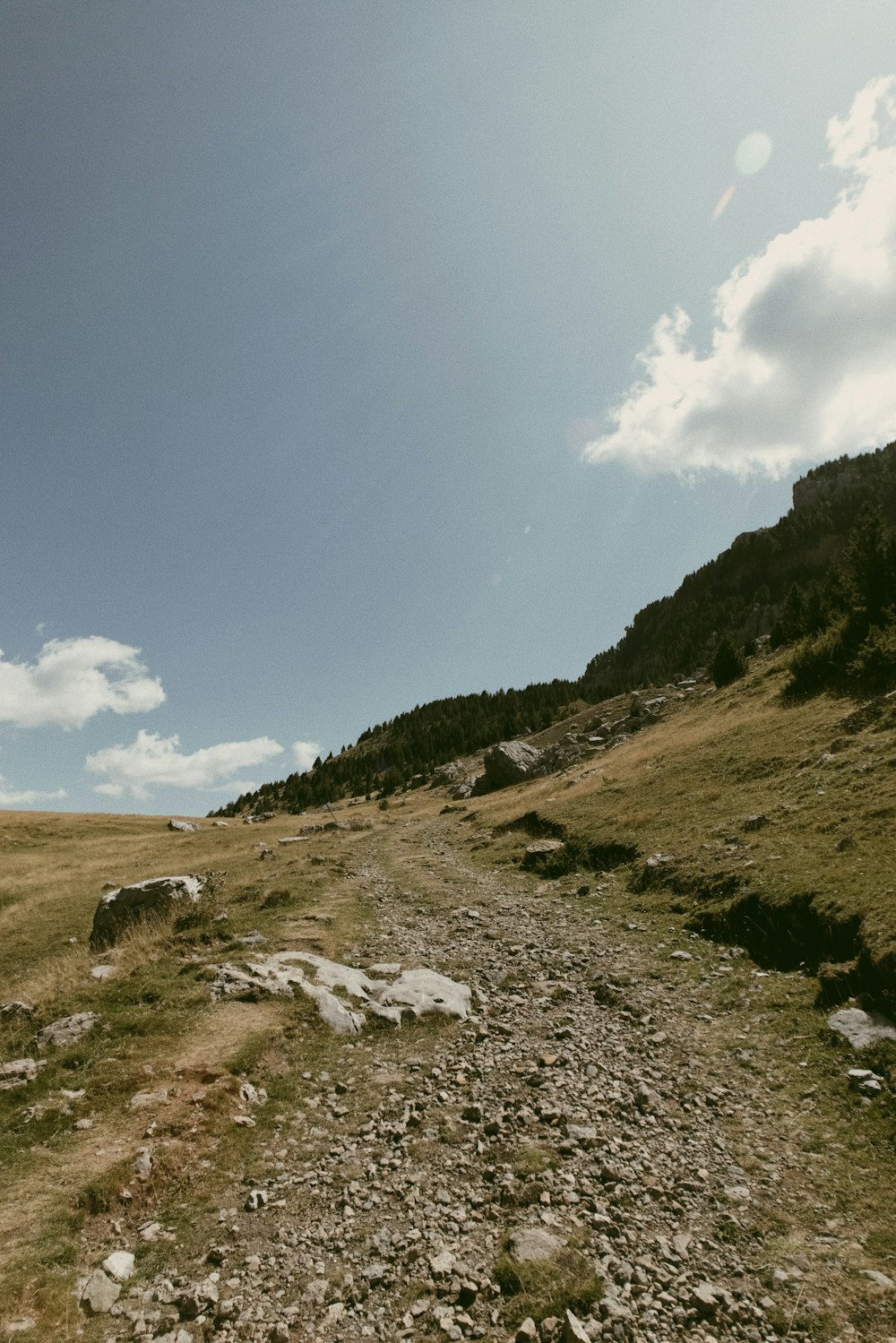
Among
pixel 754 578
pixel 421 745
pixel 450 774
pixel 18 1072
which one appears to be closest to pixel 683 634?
pixel 754 578

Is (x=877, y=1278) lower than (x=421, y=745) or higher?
lower

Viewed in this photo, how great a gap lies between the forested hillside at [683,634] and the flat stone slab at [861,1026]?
5261 centimetres

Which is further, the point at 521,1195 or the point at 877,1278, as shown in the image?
the point at 521,1195

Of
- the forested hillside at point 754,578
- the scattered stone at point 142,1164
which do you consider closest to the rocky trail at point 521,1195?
the scattered stone at point 142,1164

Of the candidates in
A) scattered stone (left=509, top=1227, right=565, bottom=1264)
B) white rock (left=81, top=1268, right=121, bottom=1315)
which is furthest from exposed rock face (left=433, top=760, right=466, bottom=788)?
white rock (left=81, top=1268, right=121, bottom=1315)

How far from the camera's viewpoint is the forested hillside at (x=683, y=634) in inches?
4702

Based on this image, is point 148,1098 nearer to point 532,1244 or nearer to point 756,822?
point 532,1244

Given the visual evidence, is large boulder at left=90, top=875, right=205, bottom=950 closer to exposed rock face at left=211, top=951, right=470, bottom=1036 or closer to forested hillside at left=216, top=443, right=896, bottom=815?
exposed rock face at left=211, top=951, right=470, bottom=1036

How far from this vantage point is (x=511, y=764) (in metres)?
80.7

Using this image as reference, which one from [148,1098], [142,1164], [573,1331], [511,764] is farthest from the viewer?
→ [511,764]

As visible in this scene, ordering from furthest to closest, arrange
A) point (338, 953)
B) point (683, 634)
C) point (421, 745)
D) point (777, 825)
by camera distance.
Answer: point (683, 634) < point (421, 745) < point (777, 825) < point (338, 953)

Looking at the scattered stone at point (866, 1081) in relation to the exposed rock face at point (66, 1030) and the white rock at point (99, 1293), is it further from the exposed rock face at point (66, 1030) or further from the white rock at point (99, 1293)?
the exposed rock face at point (66, 1030)

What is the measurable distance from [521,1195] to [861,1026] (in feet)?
22.6

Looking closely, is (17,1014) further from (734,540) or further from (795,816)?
(734,540)
